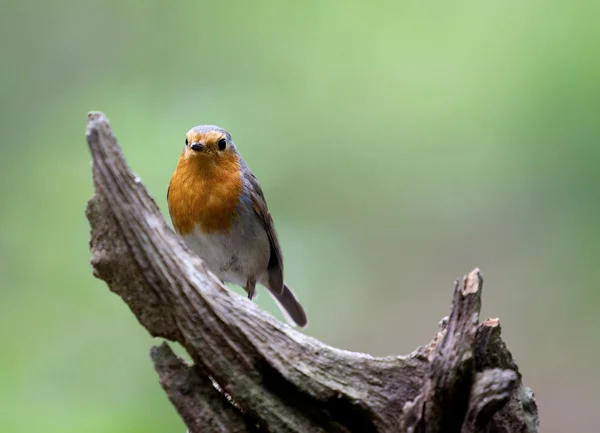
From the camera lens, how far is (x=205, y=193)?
336 centimetres

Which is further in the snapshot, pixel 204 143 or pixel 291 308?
pixel 291 308

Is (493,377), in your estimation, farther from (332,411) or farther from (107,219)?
(107,219)

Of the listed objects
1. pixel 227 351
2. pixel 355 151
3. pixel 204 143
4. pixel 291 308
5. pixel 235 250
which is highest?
pixel 355 151

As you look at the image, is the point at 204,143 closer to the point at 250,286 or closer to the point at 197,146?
the point at 197,146

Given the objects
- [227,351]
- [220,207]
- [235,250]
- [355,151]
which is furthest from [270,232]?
[355,151]

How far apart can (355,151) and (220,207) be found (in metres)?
2.27

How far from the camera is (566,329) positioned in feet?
17.3

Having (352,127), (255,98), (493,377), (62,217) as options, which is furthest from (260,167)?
(493,377)

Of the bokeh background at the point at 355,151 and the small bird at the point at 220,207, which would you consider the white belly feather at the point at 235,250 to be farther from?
the bokeh background at the point at 355,151

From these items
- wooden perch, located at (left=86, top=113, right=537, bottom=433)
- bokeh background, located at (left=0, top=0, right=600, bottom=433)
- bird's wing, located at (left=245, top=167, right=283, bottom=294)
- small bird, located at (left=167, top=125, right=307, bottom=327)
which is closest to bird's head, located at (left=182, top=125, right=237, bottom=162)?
small bird, located at (left=167, top=125, right=307, bottom=327)

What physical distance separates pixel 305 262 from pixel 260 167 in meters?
0.68

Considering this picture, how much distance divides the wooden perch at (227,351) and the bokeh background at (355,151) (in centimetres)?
222

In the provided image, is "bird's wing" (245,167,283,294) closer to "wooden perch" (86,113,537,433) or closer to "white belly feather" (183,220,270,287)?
"white belly feather" (183,220,270,287)

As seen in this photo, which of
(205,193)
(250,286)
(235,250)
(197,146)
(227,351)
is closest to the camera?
(227,351)
